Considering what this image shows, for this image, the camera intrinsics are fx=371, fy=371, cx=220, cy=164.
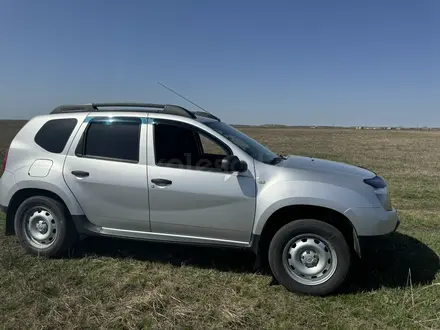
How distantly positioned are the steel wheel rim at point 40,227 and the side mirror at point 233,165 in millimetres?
2254

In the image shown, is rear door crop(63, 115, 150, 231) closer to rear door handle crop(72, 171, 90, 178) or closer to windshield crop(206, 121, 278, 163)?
rear door handle crop(72, 171, 90, 178)

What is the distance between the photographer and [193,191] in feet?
13.1

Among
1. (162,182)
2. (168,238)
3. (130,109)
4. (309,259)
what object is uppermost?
(130,109)

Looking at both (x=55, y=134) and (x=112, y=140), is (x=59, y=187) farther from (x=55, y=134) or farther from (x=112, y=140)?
(x=112, y=140)

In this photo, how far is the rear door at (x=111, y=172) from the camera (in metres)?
4.16

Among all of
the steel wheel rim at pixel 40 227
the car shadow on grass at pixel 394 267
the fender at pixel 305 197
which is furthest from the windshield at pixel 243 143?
the steel wheel rim at pixel 40 227

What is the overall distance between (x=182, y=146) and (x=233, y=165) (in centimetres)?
78

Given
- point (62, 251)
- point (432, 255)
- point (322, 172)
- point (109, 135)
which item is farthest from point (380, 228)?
point (62, 251)

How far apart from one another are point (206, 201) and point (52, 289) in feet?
5.88

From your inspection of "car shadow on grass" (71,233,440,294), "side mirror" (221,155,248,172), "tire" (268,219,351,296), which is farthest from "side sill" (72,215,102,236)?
"tire" (268,219,351,296)

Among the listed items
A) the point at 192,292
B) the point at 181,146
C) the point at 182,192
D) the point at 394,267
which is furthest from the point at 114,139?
the point at 394,267

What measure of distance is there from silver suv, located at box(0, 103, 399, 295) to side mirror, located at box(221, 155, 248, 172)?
15 millimetres

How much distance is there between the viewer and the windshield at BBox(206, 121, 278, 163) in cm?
419

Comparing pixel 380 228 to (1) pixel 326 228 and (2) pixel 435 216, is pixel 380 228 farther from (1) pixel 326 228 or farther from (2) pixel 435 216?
(2) pixel 435 216
